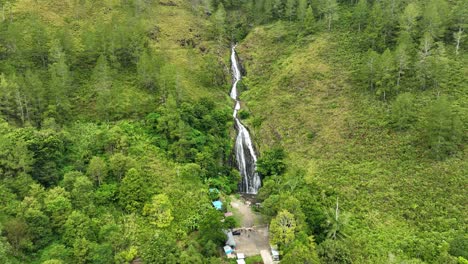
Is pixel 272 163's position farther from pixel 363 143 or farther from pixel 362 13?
pixel 362 13

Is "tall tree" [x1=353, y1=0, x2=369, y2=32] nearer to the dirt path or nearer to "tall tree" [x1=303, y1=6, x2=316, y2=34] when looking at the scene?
"tall tree" [x1=303, y1=6, x2=316, y2=34]

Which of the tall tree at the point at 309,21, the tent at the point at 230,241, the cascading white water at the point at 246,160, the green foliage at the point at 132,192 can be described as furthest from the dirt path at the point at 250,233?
the tall tree at the point at 309,21

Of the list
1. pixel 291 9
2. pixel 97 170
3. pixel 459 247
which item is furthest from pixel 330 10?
pixel 97 170

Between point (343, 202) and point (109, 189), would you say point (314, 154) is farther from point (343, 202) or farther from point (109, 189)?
point (109, 189)

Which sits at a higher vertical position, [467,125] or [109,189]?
[467,125]

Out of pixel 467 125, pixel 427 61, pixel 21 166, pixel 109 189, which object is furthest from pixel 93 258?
pixel 427 61
